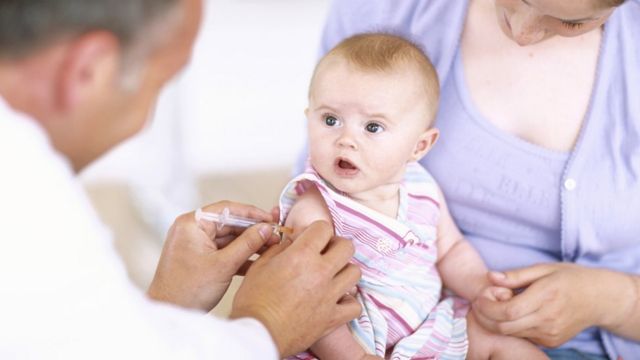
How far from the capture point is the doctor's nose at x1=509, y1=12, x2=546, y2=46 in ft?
4.25

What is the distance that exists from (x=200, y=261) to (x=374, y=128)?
34 cm

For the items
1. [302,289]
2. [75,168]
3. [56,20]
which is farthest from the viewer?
[302,289]

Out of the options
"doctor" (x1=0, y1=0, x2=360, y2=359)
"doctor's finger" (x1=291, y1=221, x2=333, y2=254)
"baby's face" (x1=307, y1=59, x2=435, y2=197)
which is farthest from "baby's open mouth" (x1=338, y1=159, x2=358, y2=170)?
"doctor" (x1=0, y1=0, x2=360, y2=359)

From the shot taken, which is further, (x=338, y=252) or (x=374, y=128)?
(x=374, y=128)

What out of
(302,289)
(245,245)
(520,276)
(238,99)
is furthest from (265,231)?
(238,99)

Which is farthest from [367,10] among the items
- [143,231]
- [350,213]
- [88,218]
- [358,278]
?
[143,231]

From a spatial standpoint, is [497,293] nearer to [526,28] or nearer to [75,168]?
[526,28]

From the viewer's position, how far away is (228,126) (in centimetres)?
307

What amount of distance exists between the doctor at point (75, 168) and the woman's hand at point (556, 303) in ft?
1.65

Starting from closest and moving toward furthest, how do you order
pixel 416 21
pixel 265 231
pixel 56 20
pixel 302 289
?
pixel 56 20, pixel 302 289, pixel 265 231, pixel 416 21

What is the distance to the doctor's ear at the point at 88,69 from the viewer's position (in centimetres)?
85

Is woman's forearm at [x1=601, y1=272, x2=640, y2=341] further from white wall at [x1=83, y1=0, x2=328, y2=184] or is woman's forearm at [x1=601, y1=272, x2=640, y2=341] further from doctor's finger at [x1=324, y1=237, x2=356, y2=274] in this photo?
white wall at [x1=83, y1=0, x2=328, y2=184]

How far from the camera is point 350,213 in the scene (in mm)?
1303

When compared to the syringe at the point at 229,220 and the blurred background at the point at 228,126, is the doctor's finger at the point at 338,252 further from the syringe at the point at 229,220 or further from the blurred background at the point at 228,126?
the blurred background at the point at 228,126
